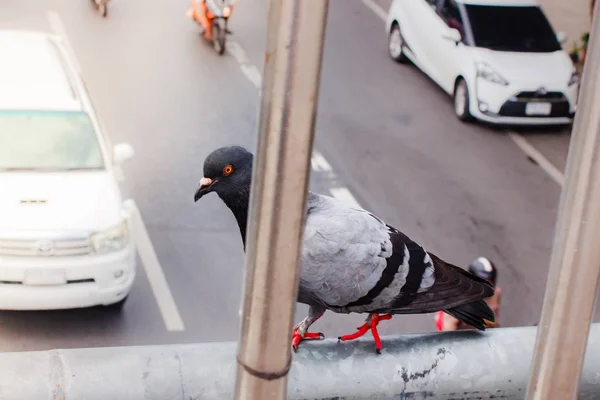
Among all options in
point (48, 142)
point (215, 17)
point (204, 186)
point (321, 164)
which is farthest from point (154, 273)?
point (204, 186)

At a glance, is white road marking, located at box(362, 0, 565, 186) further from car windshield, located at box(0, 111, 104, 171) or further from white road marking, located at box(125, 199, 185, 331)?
car windshield, located at box(0, 111, 104, 171)

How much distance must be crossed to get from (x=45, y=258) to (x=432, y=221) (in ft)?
11.2

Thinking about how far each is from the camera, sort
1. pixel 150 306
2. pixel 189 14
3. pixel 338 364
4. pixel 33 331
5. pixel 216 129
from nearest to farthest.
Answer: pixel 338 364, pixel 33 331, pixel 150 306, pixel 216 129, pixel 189 14

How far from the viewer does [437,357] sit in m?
1.48

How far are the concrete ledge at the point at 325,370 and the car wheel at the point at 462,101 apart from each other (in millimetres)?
7934

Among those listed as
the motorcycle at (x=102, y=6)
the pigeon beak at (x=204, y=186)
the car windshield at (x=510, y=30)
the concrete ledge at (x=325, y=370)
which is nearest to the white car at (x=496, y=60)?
the car windshield at (x=510, y=30)

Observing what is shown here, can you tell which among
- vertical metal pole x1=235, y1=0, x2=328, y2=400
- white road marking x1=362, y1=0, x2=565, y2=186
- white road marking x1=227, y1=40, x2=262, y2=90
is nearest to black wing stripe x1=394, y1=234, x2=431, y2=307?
vertical metal pole x1=235, y1=0, x2=328, y2=400

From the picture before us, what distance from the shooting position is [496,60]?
9227 millimetres

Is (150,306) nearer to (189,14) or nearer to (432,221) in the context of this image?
(432,221)

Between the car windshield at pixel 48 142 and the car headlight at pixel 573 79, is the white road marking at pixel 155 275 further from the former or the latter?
the car headlight at pixel 573 79

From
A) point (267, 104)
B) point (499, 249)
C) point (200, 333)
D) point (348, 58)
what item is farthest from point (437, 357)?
point (348, 58)

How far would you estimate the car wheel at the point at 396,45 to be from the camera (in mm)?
10398

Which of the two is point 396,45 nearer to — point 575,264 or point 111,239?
point 111,239

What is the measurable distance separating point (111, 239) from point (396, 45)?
18.9 ft
